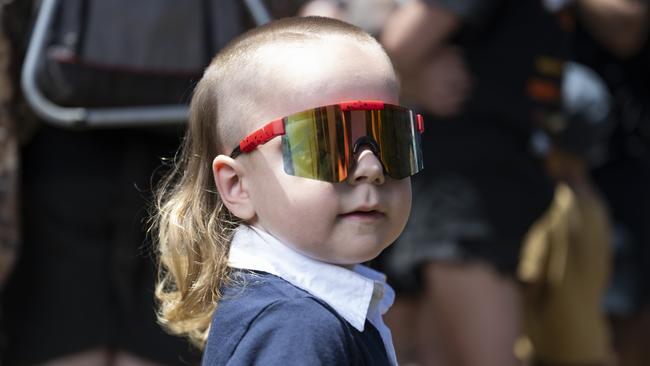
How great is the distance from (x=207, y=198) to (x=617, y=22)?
257cm

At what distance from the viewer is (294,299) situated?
1.64 meters

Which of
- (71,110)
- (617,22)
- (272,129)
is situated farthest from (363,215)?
(617,22)

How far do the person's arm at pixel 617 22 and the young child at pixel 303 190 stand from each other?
7.86 feet

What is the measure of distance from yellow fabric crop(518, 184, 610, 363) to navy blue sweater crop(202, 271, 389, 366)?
2564 millimetres

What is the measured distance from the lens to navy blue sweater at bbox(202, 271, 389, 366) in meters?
1.56

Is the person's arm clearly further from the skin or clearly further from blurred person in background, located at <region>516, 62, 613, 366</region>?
the skin

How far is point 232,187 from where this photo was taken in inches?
71.9

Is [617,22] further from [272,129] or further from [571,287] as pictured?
[272,129]

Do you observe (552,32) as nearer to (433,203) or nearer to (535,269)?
(433,203)

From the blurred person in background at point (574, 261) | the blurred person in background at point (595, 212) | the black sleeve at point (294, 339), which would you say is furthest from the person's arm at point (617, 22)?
the black sleeve at point (294, 339)

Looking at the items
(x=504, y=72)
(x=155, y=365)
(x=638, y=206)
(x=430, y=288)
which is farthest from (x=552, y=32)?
(x=155, y=365)

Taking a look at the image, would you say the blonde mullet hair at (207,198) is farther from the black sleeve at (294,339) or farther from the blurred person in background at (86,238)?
the blurred person in background at (86,238)

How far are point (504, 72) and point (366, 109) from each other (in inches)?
70.3

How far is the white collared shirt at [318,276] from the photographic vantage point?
1.71 metres
